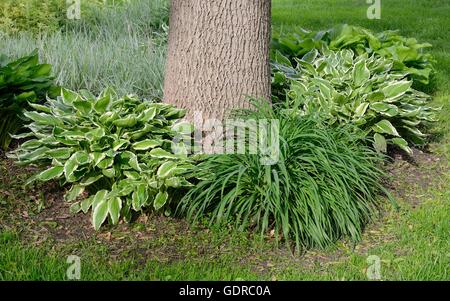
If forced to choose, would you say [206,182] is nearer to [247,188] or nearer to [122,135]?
[247,188]

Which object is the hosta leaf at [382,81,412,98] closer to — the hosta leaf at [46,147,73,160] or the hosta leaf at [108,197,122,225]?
the hosta leaf at [108,197,122,225]

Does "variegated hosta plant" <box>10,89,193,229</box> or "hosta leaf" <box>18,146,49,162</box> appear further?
"hosta leaf" <box>18,146,49,162</box>

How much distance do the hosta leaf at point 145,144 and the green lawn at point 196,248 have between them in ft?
1.64

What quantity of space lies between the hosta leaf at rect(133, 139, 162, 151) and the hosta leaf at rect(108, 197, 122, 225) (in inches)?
14.7

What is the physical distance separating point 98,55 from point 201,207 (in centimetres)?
255

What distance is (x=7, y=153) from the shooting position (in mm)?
4664

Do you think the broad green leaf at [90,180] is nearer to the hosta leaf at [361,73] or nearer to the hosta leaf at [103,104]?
the hosta leaf at [103,104]

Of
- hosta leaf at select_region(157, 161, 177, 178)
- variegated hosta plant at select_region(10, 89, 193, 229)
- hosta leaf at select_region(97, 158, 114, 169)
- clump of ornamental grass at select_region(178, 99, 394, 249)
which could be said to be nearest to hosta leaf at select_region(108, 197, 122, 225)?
variegated hosta plant at select_region(10, 89, 193, 229)

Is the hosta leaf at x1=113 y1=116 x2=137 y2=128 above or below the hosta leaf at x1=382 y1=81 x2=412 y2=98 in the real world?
below

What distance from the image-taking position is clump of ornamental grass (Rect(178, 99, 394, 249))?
3.91 m

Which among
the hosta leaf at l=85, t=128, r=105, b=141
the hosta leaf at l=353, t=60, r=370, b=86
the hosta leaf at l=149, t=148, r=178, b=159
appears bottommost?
the hosta leaf at l=149, t=148, r=178, b=159

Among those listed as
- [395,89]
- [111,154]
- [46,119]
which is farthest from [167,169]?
[395,89]

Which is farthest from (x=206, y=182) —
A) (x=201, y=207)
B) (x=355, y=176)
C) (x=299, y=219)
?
(x=355, y=176)

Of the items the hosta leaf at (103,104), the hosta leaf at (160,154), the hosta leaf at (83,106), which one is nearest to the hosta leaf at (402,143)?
the hosta leaf at (160,154)
